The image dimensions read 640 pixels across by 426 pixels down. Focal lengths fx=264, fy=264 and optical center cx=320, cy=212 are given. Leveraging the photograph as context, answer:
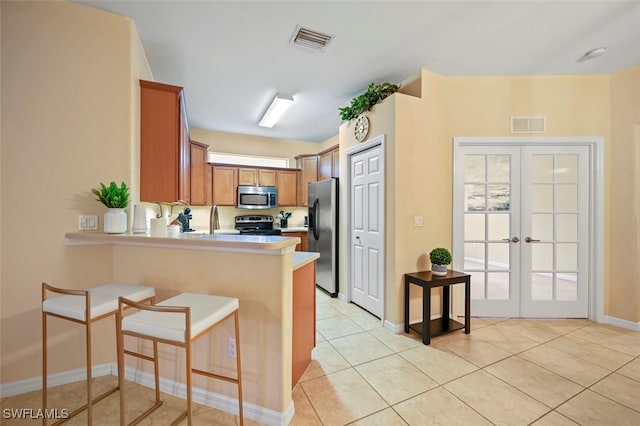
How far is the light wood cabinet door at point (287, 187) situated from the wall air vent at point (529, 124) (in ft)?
12.0

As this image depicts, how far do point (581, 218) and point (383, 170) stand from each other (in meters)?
2.41

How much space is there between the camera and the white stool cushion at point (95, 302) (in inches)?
58.6

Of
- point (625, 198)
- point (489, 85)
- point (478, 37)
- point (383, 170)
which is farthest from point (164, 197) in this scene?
point (625, 198)

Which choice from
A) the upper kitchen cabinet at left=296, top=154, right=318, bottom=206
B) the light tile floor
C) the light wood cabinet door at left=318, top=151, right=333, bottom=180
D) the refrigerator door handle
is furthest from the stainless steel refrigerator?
the light tile floor

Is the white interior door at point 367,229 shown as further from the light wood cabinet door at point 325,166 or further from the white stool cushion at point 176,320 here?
the white stool cushion at point 176,320

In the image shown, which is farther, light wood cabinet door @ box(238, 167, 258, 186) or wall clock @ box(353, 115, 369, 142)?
light wood cabinet door @ box(238, 167, 258, 186)

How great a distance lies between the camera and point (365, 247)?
3.36 meters

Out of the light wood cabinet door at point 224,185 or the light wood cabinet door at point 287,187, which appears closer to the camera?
the light wood cabinet door at point 224,185

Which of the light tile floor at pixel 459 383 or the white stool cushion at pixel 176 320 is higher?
the white stool cushion at pixel 176 320

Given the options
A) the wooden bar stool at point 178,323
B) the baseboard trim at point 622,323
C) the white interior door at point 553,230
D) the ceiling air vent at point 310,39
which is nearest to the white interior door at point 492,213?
the white interior door at point 553,230

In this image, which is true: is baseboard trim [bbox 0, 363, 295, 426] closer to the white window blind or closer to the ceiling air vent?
the ceiling air vent

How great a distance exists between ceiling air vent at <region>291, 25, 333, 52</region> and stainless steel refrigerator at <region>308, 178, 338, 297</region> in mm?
1790

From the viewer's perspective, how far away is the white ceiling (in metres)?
2.04

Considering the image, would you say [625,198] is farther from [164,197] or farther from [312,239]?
[164,197]
